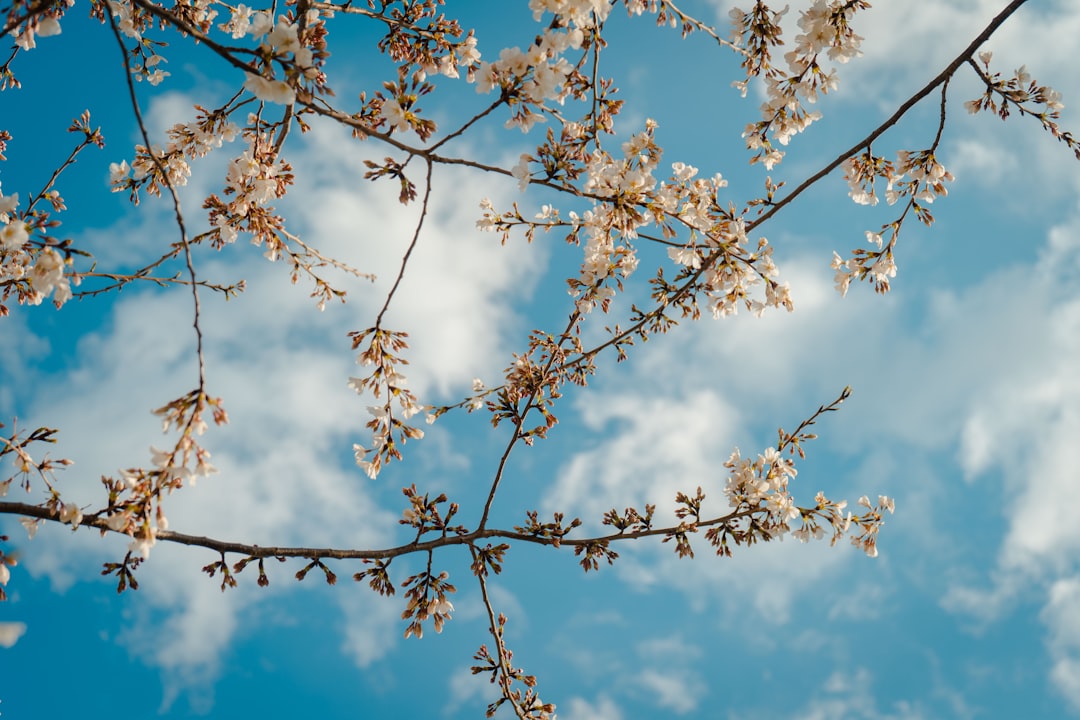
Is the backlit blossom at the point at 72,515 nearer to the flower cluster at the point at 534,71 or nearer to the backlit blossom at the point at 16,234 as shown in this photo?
the backlit blossom at the point at 16,234

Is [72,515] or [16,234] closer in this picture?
[16,234]

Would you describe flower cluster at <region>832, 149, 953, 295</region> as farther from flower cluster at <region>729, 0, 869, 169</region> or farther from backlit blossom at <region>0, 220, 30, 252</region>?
backlit blossom at <region>0, 220, 30, 252</region>

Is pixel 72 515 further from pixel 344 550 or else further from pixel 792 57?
pixel 792 57


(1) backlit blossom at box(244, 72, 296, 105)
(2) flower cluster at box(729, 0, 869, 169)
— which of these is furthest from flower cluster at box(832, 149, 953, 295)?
(1) backlit blossom at box(244, 72, 296, 105)

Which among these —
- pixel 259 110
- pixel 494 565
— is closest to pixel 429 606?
pixel 494 565

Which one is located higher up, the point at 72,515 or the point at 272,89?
the point at 272,89

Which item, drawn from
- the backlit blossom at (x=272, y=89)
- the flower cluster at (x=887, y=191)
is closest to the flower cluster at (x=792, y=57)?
the flower cluster at (x=887, y=191)

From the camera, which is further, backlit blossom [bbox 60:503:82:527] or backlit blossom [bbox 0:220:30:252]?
backlit blossom [bbox 60:503:82:527]

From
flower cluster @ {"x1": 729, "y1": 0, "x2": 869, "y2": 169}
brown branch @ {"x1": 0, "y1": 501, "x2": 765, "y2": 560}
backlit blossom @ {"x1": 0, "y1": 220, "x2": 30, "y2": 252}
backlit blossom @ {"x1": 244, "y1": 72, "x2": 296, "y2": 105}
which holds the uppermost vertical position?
flower cluster @ {"x1": 729, "y1": 0, "x2": 869, "y2": 169}

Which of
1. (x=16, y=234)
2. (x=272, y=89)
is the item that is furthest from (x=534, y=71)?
(x=16, y=234)

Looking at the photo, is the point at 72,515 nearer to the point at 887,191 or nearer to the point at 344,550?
the point at 344,550

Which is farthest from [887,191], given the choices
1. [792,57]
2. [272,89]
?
[272,89]

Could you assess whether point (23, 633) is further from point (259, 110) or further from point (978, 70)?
point (978, 70)

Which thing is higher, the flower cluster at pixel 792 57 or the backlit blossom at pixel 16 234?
the flower cluster at pixel 792 57
